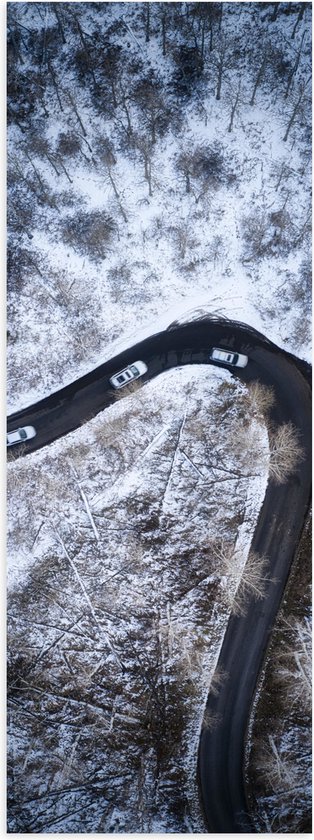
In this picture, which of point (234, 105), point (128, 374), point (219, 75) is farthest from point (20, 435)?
point (219, 75)

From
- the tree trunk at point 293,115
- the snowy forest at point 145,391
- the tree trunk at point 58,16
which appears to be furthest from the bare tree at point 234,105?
the tree trunk at point 58,16

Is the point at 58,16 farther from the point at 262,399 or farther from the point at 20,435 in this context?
the point at 262,399

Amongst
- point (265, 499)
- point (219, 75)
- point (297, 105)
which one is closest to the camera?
point (297, 105)

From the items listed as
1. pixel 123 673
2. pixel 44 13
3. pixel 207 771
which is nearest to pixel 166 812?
pixel 207 771

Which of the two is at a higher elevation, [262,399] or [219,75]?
[219,75]

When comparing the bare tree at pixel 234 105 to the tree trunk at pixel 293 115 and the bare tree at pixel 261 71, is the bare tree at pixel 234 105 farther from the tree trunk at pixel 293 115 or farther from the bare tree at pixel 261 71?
the tree trunk at pixel 293 115

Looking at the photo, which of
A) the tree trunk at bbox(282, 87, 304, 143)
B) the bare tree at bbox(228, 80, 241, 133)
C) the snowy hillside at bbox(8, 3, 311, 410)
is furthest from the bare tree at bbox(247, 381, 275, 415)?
the bare tree at bbox(228, 80, 241, 133)

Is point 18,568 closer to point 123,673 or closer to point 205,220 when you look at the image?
point 123,673
